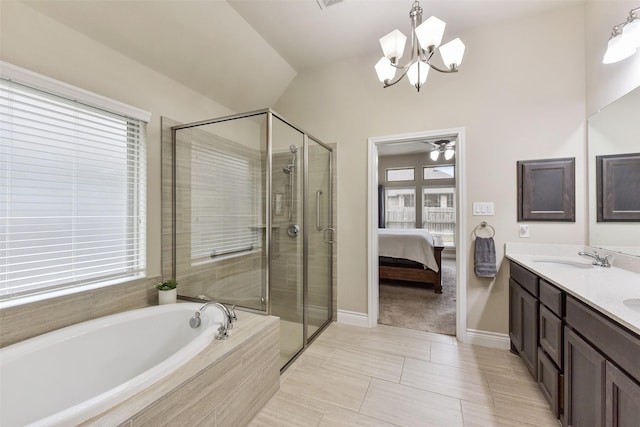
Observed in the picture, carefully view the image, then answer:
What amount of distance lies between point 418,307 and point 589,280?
80.0 inches

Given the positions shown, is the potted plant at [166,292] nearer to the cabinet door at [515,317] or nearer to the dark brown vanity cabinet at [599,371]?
the dark brown vanity cabinet at [599,371]

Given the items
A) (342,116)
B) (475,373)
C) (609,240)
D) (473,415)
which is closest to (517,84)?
(609,240)

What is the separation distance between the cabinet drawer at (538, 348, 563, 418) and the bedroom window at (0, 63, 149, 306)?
2.80 metres

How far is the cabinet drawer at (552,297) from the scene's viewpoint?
4.45 feet

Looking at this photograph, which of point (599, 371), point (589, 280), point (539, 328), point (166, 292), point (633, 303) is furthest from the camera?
point (166, 292)

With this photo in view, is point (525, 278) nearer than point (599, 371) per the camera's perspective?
No

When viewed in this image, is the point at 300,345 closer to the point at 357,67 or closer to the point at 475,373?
the point at 475,373

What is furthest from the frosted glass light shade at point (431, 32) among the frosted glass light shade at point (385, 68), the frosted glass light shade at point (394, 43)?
the frosted glass light shade at point (385, 68)

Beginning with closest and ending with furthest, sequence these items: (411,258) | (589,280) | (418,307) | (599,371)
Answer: (599,371) → (589,280) → (418,307) → (411,258)

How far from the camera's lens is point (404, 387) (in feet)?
5.86

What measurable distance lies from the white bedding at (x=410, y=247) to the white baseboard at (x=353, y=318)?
153cm

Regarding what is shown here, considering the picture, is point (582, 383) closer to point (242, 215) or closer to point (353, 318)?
point (353, 318)

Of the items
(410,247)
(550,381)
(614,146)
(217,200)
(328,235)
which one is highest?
(614,146)

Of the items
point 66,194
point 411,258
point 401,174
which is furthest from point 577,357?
point 401,174
